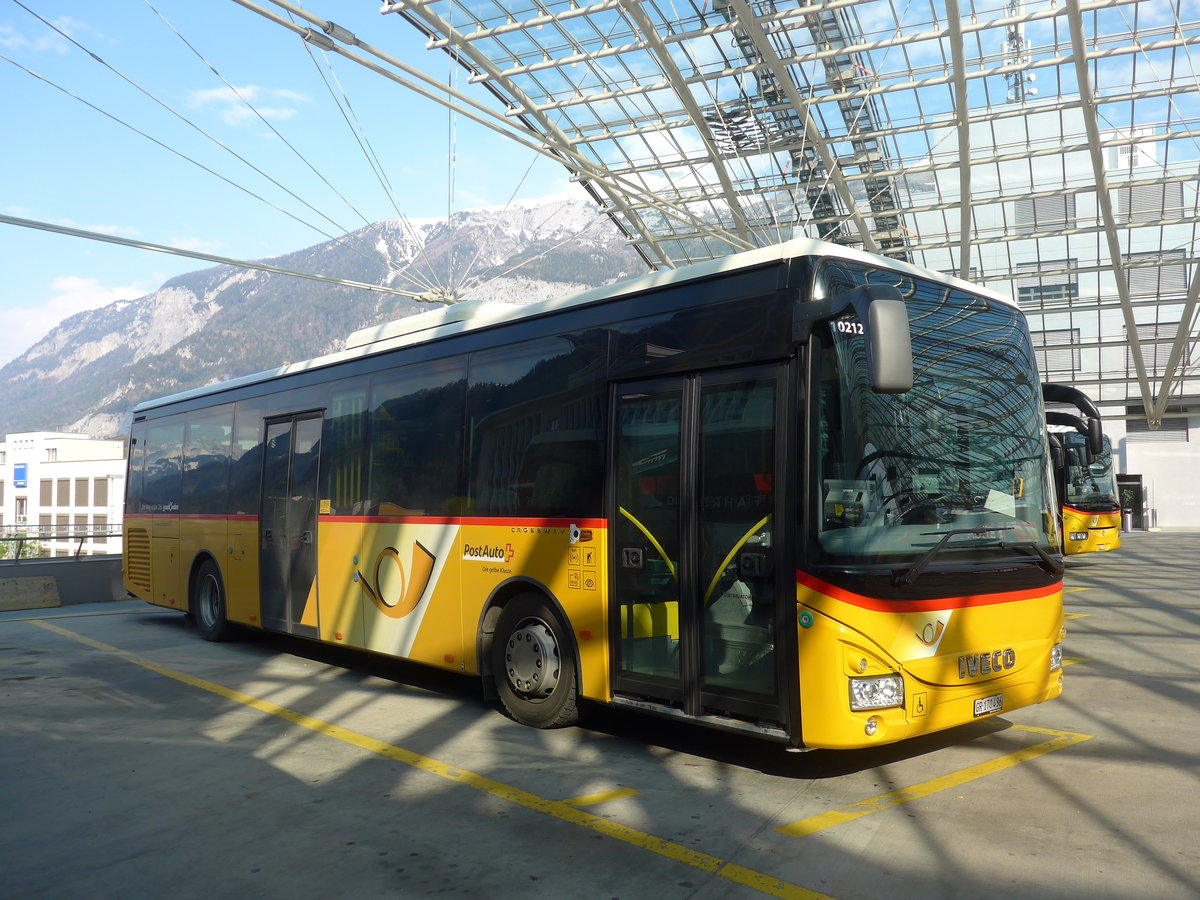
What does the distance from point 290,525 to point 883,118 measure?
18.7 meters

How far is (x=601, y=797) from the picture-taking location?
5574 millimetres

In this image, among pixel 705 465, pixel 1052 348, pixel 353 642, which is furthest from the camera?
pixel 1052 348

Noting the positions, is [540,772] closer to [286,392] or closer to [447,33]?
[286,392]

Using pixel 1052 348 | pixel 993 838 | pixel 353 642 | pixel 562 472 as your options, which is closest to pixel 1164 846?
pixel 993 838

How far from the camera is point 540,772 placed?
614cm

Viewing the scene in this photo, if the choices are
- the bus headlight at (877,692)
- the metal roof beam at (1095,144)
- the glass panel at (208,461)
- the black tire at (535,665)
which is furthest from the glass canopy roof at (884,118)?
the bus headlight at (877,692)

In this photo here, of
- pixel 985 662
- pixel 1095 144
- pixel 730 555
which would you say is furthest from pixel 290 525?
pixel 1095 144

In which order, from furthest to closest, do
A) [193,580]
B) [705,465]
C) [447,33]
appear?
[447,33], [193,580], [705,465]

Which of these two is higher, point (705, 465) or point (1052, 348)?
point (1052, 348)

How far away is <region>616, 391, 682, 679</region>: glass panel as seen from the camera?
20.4ft

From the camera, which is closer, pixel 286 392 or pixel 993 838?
pixel 993 838

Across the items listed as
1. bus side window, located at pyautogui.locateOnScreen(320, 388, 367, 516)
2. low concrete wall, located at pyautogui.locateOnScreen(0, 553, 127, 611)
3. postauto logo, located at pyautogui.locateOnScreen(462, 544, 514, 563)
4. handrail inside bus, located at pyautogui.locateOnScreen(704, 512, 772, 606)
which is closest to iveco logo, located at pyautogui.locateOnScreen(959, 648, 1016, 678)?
handrail inside bus, located at pyautogui.locateOnScreen(704, 512, 772, 606)

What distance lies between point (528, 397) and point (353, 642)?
3.35m

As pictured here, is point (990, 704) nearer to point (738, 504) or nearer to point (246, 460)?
point (738, 504)
